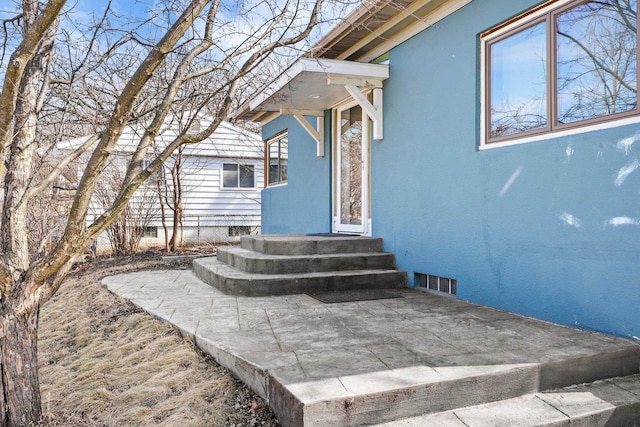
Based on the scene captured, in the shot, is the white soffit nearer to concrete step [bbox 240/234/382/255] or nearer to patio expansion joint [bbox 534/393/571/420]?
concrete step [bbox 240/234/382/255]

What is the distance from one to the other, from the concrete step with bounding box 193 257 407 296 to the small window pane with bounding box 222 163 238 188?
374 inches

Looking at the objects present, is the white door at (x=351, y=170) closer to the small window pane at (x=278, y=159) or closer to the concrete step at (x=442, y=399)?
the small window pane at (x=278, y=159)

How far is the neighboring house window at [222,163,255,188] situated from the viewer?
1473 centimetres

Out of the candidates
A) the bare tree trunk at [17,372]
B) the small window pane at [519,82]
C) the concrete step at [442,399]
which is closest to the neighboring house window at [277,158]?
the small window pane at [519,82]

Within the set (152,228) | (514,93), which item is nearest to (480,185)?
(514,93)

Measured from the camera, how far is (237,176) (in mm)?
14883

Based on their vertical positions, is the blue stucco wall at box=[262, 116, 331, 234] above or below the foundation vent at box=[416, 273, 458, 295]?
above

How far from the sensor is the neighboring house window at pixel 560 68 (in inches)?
125

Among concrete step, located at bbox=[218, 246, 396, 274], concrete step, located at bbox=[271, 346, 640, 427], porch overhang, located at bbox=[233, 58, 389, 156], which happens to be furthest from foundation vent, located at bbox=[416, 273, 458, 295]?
concrete step, located at bbox=[271, 346, 640, 427]

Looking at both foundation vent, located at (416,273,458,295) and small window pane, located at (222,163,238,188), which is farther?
small window pane, located at (222,163,238,188)

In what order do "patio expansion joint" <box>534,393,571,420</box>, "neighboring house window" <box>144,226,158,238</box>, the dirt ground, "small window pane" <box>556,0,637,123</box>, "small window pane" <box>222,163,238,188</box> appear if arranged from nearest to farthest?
"patio expansion joint" <box>534,393,571,420</box>, the dirt ground, "small window pane" <box>556,0,637,123</box>, "neighboring house window" <box>144,226,158,238</box>, "small window pane" <box>222,163,238,188</box>

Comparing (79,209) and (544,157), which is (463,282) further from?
(79,209)

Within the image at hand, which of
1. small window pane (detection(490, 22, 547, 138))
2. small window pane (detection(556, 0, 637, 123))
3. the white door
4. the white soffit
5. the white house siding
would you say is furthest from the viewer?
the white house siding

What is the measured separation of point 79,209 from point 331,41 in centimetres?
423
